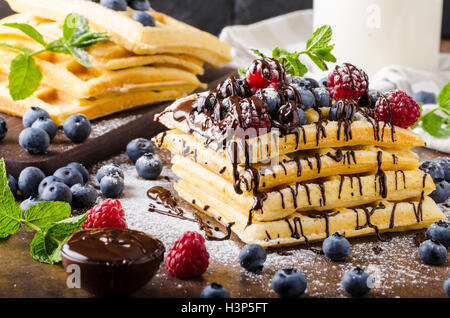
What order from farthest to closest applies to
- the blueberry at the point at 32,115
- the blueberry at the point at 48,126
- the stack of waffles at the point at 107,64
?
the stack of waffles at the point at 107,64 → the blueberry at the point at 32,115 → the blueberry at the point at 48,126

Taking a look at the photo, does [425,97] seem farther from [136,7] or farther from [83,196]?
[83,196]

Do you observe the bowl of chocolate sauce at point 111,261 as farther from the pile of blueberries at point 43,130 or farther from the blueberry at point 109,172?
the pile of blueberries at point 43,130

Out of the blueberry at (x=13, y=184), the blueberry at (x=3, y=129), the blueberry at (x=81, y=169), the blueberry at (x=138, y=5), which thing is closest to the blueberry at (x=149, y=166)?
the blueberry at (x=81, y=169)

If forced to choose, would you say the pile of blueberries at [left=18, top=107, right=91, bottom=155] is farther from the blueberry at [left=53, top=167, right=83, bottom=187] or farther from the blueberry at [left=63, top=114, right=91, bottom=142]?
the blueberry at [left=53, top=167, right=83, bottom=187]

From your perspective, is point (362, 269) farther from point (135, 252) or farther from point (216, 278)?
point (135, 252)

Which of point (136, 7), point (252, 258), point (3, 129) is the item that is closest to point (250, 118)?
point (252, 258)
